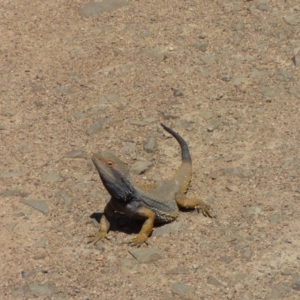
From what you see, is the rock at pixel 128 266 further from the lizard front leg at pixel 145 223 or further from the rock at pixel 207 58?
the rock at pixel 207 58

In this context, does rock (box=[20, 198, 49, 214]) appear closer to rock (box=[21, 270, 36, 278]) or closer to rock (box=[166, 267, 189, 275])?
rock (box=[21, 270, 36, 278])

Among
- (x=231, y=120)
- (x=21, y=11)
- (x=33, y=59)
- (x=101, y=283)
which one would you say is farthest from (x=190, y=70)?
(x=101, y=283)

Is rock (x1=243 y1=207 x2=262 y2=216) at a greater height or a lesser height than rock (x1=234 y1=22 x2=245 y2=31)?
lesser

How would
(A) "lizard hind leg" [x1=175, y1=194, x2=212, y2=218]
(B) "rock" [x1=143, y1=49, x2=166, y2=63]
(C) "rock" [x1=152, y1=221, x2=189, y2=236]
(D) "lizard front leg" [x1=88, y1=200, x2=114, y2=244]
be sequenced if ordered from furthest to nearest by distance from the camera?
1. (B) "rock" [x1=143, y1=49, x2=166, y2=63]
2. (A) "lizard hind leg" [x1=175, y1=194, x2=212, y2=218]
3. (C) "rock" [x1=152, y1=221, x2=189, y2=236]
4. (D) "lizard front leg" [x1=88, y1=200, x2=114, y2=244]

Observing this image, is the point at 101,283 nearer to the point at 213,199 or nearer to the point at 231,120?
the point at 213,199

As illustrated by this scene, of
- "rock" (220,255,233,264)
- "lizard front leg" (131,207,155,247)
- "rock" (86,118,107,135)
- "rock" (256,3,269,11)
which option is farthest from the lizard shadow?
"rock" (256,3,269,11)

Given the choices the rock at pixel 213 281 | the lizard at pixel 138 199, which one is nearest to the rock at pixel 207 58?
the lizard at pixel 138 199
